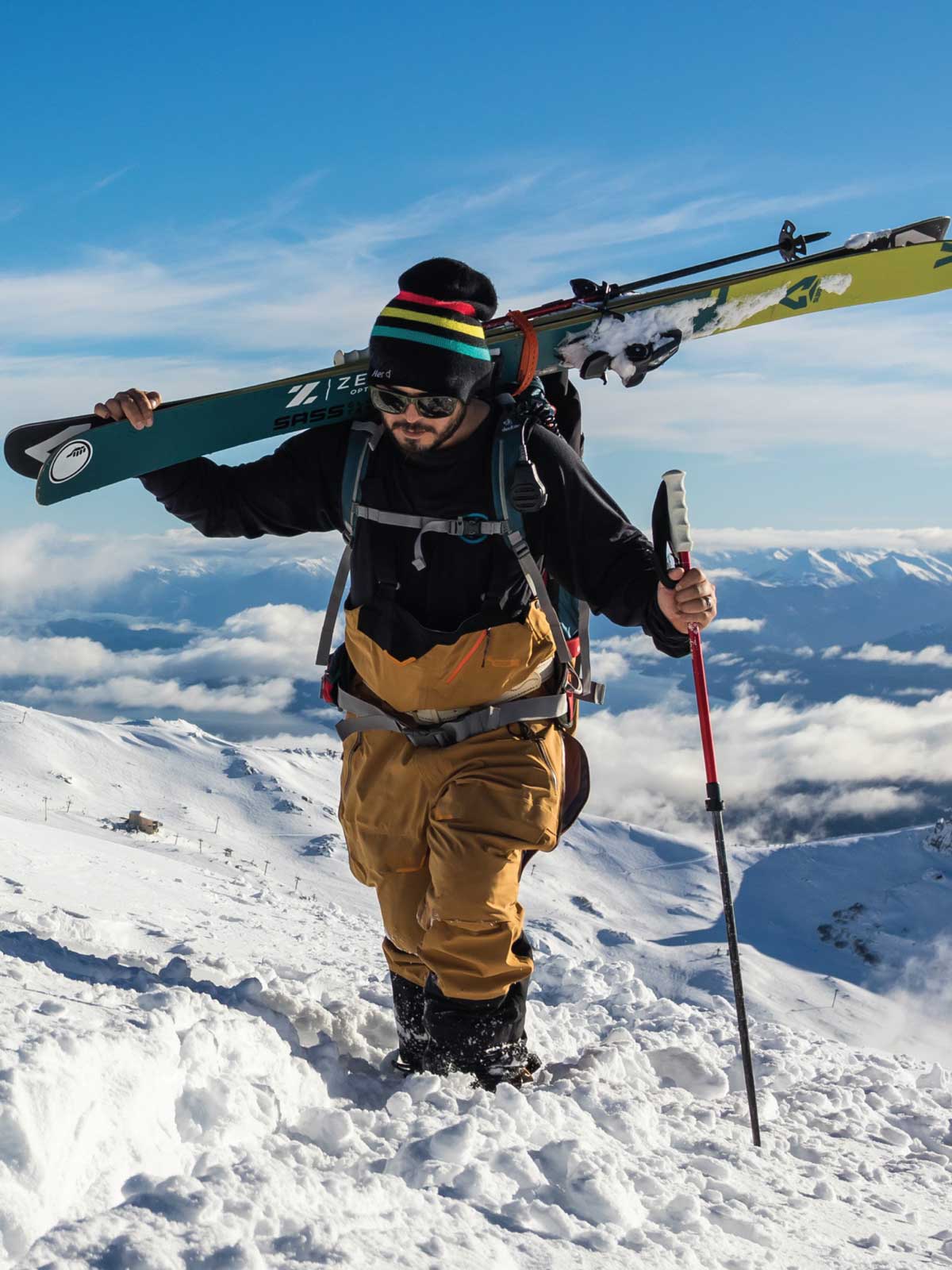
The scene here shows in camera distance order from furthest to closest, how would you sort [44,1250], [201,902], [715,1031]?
[201,902]
[715,1031]
[44,1250]

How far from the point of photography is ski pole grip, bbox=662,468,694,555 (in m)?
3.96

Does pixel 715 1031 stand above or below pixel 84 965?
below

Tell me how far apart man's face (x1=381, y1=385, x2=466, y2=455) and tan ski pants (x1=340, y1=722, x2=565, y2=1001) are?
1236 mm

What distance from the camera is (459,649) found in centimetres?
415

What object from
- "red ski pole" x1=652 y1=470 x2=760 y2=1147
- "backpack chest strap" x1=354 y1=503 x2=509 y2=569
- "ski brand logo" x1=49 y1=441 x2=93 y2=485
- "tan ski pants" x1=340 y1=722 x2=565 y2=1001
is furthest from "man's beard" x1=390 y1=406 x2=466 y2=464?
"ski brand logo" x1=49 y1=441 x2=93 y2=485

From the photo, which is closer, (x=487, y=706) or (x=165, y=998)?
(x=165, y=998)

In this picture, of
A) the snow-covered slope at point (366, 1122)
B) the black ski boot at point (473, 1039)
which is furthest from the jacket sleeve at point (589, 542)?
the snow-covered slope at point (366, 1122)

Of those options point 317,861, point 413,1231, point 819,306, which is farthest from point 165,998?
point 317,861

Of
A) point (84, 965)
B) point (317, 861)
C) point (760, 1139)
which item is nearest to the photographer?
point (760, 1139)

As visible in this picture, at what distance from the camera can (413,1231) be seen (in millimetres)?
2510

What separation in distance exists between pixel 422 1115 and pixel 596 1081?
4.01ft

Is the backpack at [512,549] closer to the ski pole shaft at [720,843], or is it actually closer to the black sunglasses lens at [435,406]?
the black sunglasses lens at [435,406]

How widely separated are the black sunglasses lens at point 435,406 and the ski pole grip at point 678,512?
916mm

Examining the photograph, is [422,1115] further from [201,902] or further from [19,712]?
[19,712]
